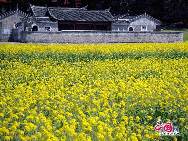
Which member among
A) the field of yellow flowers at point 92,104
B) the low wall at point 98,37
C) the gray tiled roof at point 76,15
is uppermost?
the gray tiled roof at point 76,15

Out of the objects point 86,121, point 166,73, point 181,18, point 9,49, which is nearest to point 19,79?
point 166,73

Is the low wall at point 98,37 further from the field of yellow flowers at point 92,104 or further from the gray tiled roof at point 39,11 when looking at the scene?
the field of yellow flowers at point 92,104

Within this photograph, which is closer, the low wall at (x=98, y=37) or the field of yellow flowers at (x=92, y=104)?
the field of yellow flowers at (x=92, y=104)

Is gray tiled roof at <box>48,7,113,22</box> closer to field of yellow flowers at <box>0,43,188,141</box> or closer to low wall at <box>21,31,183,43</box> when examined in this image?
low wall at <box>21,31,183,43</box>

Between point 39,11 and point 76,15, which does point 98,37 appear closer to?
point 76,15

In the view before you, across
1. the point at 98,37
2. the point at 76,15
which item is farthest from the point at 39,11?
the point at 98,37

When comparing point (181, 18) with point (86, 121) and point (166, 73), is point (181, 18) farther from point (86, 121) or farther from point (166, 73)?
point (86, 121)

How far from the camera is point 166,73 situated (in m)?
14.1

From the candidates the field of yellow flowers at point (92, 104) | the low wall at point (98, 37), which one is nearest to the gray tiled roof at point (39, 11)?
the low wall at point (98, 37)

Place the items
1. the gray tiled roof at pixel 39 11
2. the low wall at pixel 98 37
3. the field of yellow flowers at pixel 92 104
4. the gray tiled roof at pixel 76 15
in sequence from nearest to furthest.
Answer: the field of yellow flowers at pixel 92 104, the low wall at pixel 98 37, the gray tiled roof at pixel 76 15, the gray tiled roof at pixel 39 11

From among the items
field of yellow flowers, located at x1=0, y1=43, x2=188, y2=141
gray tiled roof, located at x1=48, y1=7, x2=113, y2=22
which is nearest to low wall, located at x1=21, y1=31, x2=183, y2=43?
gray tiled roof, located at x1=48, y1=7, x2=113, y2=22

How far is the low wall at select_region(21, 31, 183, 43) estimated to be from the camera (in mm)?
32500

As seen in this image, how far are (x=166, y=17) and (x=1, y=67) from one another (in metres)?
45.4

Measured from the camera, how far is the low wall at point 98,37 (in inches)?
1280
